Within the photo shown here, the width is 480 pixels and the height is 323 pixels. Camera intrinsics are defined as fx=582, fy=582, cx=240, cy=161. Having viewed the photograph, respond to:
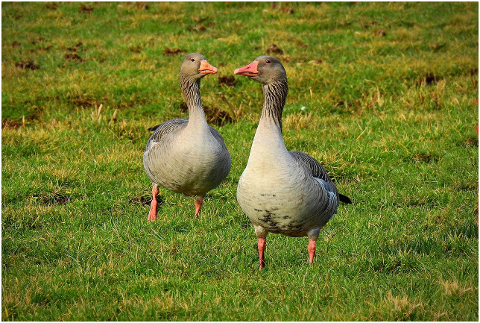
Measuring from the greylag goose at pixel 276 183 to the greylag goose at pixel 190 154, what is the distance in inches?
66.3

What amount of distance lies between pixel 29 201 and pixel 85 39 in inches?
388

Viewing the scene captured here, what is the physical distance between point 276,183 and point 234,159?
4.73 meters

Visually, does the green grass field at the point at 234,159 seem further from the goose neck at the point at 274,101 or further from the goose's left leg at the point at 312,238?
the goose neck at the point at 274,101

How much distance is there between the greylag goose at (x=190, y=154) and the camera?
7.49 metres

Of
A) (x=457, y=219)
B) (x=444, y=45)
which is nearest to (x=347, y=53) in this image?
(x=444, y=45)

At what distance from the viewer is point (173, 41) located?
16203 mm

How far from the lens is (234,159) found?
10148mm

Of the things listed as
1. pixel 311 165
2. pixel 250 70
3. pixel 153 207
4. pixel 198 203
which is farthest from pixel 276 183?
pixel 153 207

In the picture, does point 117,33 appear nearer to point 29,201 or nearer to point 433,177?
point 29,201

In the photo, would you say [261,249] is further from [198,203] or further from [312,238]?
[198,203]

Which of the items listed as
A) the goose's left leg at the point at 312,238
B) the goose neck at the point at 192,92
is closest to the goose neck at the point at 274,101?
the goose's left leg at the point at 312,238

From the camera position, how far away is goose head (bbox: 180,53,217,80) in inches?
311

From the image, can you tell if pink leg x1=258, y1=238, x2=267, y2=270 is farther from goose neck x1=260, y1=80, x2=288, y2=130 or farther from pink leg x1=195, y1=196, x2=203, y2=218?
pink leg x1=195, y1=196, x2=203, y2=218

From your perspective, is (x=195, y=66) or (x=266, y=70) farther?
(x=195, y=66)
